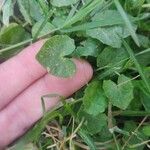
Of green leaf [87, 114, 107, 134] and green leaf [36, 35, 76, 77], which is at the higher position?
green leaf [36, 35, 76, 77]

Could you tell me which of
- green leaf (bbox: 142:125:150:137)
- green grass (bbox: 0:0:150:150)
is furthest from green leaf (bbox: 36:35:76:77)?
green leaf (bbox: 142:125:150:137)

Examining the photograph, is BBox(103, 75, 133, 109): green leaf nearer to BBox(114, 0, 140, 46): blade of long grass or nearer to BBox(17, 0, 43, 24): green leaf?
BBox(114, 0, 140, 46): blade of long grass

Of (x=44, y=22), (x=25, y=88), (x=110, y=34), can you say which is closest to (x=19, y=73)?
(x=25, y=88)

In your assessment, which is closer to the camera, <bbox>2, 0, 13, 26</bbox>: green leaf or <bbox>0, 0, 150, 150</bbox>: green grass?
<bbox>0, 0, 150, 150</bbox>: green grass

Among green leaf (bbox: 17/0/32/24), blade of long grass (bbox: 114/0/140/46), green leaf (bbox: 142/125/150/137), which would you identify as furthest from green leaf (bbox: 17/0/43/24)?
green leaf (bbox: 142/125/150/137)

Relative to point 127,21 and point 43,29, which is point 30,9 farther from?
point 127,21

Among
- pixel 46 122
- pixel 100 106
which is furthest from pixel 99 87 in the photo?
pixel 46 122

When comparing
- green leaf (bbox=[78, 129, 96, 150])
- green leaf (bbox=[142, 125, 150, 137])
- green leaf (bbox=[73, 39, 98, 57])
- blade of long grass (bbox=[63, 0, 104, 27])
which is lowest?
green leaf (bbox=[142, 125, 150, 137])

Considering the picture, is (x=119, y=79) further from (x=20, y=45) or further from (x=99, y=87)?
(x=20, y=45)
